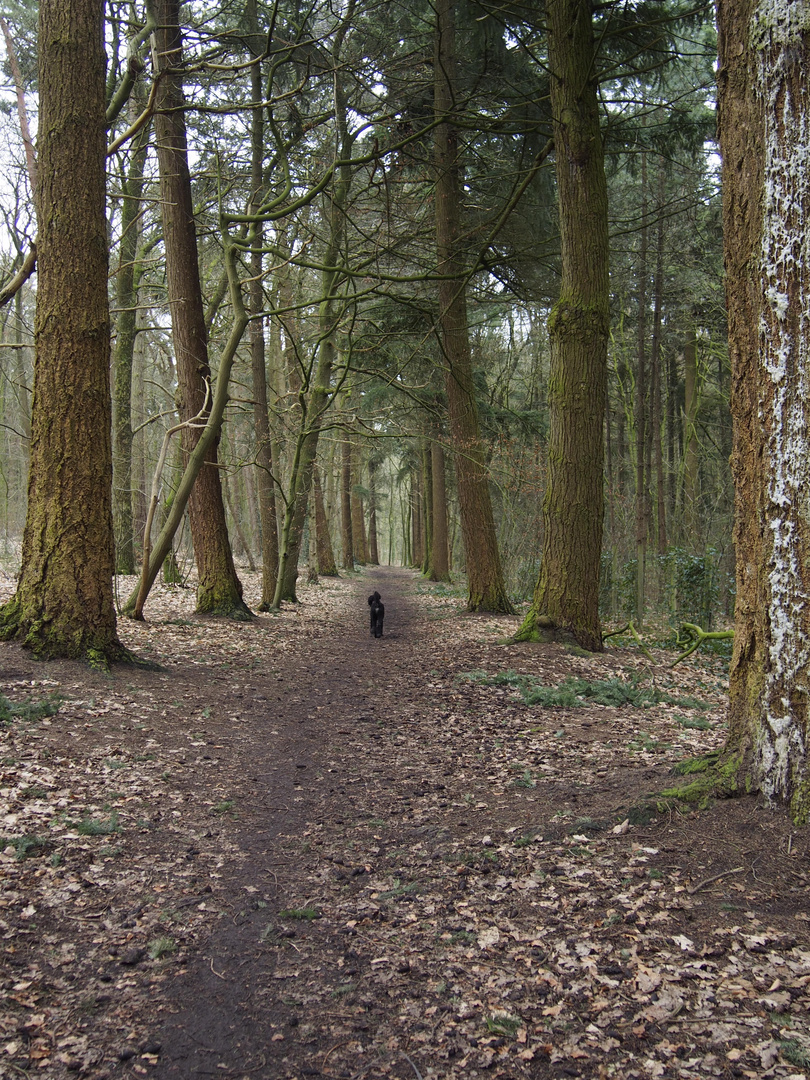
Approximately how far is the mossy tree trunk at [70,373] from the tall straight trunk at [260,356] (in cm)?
488

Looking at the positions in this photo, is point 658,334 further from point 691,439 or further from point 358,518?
point 358,518

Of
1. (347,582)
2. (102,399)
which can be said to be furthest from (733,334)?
(347,582)

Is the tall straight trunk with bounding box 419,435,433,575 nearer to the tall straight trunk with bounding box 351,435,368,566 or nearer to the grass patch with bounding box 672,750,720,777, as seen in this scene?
the tall straight trunk with bounding box 351,435,368,566

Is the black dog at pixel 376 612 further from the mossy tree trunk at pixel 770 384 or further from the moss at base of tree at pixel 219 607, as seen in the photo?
the mossy tree trunk at pixel 770 384

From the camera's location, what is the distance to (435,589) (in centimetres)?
2178

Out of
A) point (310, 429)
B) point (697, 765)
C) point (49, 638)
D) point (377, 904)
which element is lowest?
point (377, 904)

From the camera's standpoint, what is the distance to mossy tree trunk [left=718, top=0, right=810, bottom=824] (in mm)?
3154

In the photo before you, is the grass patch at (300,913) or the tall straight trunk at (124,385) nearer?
the grass patch at (300,913)

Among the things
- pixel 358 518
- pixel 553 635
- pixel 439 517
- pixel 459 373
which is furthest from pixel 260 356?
pixel 358 518

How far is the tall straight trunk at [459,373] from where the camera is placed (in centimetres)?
1152

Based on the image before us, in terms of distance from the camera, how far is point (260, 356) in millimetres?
14812

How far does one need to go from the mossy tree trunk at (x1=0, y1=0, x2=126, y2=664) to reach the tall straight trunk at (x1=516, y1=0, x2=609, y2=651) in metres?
5.26

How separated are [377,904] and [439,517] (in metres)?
19.9

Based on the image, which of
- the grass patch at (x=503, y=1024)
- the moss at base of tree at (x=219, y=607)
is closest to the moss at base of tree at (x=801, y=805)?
the grass patch at (x=503, y=1024)
